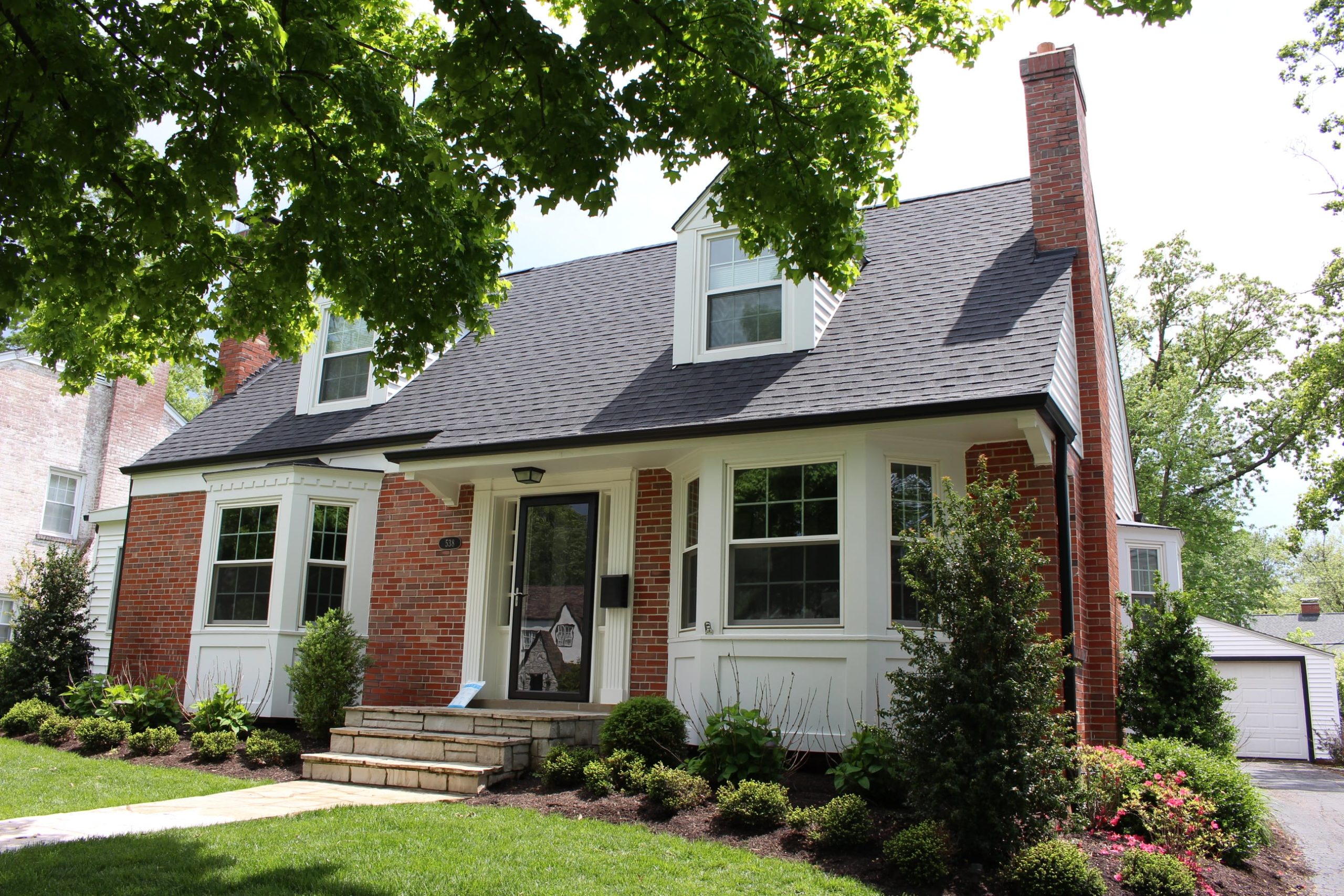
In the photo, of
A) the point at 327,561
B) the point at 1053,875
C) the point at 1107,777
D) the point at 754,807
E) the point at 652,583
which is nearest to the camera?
the point at 1053,875

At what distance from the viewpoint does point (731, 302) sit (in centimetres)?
1030

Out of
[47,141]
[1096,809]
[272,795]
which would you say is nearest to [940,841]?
[1096,809]

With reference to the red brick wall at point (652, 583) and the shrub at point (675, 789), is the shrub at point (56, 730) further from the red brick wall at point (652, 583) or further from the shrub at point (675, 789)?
the shrub at point (675, 789)

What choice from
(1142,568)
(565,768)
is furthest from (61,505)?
(1142,568)

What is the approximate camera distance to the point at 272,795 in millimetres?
7801

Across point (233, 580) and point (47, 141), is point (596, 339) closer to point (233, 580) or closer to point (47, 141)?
point (233, 580)

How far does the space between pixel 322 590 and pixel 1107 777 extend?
8.76 meters

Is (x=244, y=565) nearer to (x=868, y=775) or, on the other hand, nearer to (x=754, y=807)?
(x=754, y=807)

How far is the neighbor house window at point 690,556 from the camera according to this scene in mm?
9219

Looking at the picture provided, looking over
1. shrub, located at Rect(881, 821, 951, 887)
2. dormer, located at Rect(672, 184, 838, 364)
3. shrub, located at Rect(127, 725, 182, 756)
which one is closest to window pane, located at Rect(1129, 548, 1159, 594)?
dormer, located at Rect(672, 184, 838, 364)

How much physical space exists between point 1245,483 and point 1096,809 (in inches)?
1032

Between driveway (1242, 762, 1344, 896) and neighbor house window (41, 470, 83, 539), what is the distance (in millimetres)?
24892

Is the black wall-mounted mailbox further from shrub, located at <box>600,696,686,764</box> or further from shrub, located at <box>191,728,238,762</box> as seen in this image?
shrub, located at <box>191,728,238,762</box>

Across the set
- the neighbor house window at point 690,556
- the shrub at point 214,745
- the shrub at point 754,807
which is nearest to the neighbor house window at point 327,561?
the shrub at point 214,745
